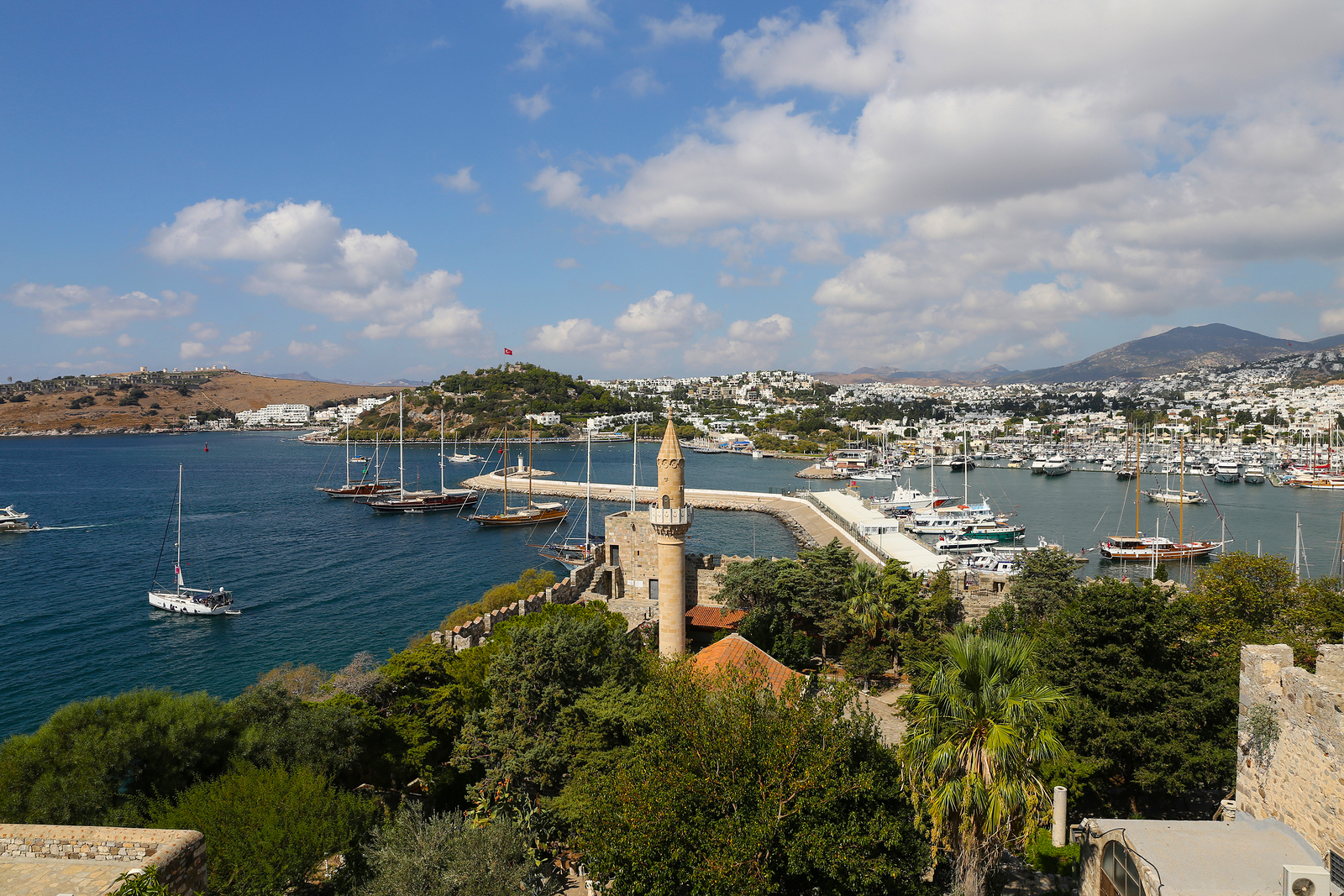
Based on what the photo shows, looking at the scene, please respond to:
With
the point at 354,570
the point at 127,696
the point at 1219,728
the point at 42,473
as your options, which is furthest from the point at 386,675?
the point at 42,473

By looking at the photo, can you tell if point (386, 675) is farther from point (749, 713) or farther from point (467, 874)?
point (749, 713)

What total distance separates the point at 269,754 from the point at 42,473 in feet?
343

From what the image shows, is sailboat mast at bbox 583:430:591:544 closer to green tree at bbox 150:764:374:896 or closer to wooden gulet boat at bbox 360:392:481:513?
wooden gulet boat at bbox 360:392:481:513

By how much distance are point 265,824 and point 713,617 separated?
15002 millimetres

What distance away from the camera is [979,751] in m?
7.78

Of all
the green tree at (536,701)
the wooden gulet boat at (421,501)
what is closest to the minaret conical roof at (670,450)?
the green tree at (536,701)

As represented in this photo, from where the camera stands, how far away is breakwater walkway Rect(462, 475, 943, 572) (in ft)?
121

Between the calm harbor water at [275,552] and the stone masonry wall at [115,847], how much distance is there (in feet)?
59.1

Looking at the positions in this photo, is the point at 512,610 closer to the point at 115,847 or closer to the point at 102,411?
the point at 115,847

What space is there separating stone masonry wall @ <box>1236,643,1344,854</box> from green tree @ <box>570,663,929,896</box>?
4065 mm

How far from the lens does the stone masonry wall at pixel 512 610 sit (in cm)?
1809

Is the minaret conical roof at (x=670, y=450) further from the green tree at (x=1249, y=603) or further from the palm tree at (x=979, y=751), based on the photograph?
the green tree at (x=1249, y=603)

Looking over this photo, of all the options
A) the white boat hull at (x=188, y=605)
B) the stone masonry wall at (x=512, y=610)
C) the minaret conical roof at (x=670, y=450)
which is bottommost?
the white boat hull at (x=188, y=605)

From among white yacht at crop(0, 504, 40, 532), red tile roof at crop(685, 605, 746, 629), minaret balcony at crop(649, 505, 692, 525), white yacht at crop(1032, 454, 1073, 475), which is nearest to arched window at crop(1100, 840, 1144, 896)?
minaret balcony at crop(649, 505, 692, 525)
